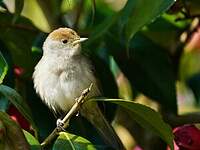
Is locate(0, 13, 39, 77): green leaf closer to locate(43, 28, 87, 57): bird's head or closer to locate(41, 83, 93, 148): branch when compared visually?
locate(43, 28, 87, 57): bird's head

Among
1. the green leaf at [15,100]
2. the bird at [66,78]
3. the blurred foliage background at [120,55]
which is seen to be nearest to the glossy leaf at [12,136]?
the green leaf at [15,100]

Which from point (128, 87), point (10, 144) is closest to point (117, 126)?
point (128, 87)

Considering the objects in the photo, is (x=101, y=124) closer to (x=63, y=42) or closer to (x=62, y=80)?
(x=62, y=80)

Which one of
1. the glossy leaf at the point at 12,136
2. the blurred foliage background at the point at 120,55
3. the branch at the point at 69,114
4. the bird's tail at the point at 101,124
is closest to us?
the glossy leaf at the point at 12,136

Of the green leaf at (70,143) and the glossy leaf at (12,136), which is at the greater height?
the glossy leaf at (12,136)

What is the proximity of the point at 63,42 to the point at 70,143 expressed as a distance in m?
1.05

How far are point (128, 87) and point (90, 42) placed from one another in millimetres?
639

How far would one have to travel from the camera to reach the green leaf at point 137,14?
5.68 feet

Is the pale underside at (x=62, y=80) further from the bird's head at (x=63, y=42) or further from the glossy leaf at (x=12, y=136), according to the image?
the glossy leaf at (x=12, y=136)

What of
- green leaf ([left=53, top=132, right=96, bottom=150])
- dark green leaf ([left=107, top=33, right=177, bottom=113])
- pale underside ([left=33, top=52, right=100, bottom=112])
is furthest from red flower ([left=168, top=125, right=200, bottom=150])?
pale underside ([left=33, top=52, right=100, bottom=112])

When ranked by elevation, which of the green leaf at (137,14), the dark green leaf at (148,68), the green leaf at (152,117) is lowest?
the dark green leaf at (148,68)

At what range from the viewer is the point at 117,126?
8.98 feet

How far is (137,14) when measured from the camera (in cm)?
179

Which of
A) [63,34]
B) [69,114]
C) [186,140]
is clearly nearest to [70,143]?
[69,114]
